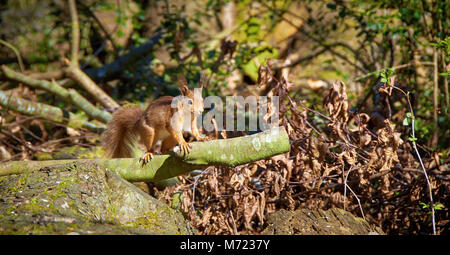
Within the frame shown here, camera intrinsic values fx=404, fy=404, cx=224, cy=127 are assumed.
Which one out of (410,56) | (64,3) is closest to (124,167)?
(410,56)

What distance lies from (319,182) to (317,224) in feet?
1.10

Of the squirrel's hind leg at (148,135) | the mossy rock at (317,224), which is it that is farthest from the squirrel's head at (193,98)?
the mossy rock at (317,224)

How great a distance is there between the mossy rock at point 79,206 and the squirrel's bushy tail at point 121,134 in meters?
1.10

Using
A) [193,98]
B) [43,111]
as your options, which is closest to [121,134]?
[193,98]

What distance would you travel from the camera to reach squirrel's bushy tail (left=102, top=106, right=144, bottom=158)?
3.62m

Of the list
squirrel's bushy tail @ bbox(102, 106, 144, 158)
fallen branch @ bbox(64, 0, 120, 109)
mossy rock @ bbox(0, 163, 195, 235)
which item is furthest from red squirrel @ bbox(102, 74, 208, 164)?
fallen branch @ bbox(64, 0, 120, 109)

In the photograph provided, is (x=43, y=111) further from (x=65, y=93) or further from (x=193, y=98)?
(x=193, y=98)

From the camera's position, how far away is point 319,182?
2.93 metres

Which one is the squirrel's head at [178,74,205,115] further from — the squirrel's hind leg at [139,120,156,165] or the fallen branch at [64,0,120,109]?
the fallen branch at [64,0,120,109]

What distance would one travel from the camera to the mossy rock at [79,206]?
191 cm

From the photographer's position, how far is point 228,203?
3.19 m

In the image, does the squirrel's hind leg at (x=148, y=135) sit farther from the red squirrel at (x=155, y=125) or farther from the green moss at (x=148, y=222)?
the green moss at (x=148, y=222)
